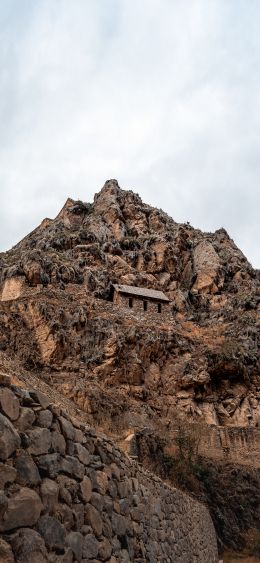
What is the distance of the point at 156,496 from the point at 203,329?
30.2 m

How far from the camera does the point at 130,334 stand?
31344 mm

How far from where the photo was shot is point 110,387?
91.8 feet

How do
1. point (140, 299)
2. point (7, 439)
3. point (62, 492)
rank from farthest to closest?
1. point (140, 299)
2. point (62, 492)
3. point (7, 439)

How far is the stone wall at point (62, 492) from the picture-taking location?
3.75 meters

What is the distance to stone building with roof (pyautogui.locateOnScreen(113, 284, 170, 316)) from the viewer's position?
38.5 metres

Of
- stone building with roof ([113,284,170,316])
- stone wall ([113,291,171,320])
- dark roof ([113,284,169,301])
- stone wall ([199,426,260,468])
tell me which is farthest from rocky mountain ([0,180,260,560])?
dark roof ([113,284,169,301])

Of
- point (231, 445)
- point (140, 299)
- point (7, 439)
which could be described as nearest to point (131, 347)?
point (140, 299)

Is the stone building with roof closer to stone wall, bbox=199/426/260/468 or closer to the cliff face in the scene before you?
the cliff face

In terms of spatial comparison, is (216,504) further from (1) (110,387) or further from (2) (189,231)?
(2) (189,231)

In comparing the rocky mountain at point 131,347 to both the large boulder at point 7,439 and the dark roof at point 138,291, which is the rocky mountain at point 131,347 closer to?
the dark roof at point 138,291

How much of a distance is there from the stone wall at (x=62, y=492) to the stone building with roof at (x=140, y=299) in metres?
30.9

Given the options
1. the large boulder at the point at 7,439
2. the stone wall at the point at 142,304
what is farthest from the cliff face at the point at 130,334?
the large boulder at the point at 7,439

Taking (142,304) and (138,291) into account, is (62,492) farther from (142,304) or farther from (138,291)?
(138,291)

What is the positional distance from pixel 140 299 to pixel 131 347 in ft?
30.0
